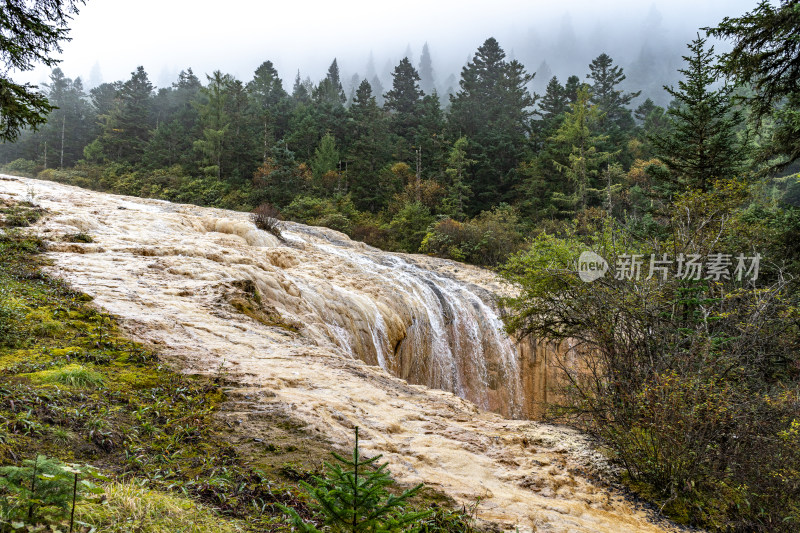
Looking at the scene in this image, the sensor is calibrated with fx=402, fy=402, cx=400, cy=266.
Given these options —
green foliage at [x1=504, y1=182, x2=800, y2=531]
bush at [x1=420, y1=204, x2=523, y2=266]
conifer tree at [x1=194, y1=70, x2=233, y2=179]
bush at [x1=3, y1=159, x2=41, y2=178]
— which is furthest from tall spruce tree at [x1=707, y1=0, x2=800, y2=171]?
bush at [x1=3, y1=159, x2=41, y2=178]

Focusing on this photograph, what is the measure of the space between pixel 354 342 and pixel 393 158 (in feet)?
92.0

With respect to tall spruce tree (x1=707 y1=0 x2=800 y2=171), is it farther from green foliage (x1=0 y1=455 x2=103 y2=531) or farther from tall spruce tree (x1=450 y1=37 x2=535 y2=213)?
tall spruce tree (x1=450 y1=37 x2=535 y2=213)

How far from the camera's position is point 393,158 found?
35219 mm

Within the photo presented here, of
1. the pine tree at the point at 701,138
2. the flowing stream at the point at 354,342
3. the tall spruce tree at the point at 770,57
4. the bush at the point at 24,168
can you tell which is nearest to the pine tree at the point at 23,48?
the flowing stream at the point at 354,342

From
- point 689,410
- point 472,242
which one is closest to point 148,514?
point 689,410

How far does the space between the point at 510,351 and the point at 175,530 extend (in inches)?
493

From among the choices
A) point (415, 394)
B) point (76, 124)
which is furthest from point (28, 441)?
point (76, 124)

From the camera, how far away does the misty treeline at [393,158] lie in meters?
28.2

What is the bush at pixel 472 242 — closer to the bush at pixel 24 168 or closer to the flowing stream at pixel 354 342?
the flowing stream at pixel 354 342

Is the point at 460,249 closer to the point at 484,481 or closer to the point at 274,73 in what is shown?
the point at 484,481

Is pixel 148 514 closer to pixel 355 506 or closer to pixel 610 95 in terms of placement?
pixel 355 506

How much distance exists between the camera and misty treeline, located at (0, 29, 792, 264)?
1109 inches

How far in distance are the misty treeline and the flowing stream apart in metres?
9.21

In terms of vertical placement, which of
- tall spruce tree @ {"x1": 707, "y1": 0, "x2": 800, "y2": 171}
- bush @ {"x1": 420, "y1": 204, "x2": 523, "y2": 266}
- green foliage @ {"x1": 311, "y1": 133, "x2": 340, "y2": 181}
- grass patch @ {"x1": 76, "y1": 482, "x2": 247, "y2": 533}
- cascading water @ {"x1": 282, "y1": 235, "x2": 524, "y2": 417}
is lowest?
cascading water @ {"x1": 282, "y1": 235, "x2": 524, "y2": 417}
